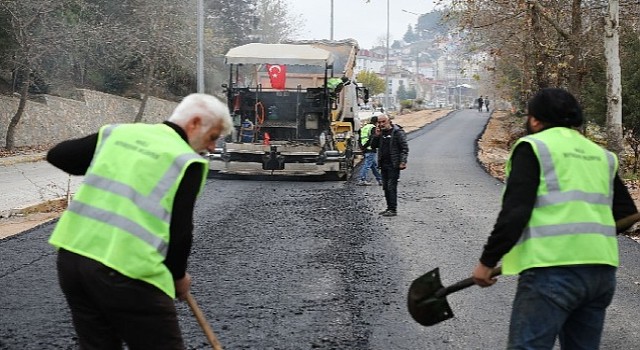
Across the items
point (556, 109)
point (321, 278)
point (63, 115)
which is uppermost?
point (556, 109)

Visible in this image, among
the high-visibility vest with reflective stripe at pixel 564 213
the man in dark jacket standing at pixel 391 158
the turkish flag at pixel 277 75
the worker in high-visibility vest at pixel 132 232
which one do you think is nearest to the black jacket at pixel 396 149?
the man in dark jacket standing at pixel 391 158

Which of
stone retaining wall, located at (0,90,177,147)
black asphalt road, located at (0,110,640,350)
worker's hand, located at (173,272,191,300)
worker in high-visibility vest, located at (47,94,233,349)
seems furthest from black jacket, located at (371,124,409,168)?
stone retaining wall, located at (0,90,177,147)

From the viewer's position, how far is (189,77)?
1822 inches

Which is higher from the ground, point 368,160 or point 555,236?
point 555,236

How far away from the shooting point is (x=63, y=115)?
35.9 meters

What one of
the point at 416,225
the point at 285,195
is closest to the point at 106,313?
the point at 416,225

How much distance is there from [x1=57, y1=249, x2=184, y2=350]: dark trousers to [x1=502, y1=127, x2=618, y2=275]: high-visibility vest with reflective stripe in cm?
150

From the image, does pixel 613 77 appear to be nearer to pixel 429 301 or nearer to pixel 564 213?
pixel 429 301

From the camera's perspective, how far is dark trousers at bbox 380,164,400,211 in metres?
13.2

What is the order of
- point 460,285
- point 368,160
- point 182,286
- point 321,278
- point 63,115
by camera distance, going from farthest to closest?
point 63,115 < point 368,160 < point 321,278 < point 460,285 < point 182,286

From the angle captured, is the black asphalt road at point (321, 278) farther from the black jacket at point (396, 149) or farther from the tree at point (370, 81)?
the tree at point (370, 81)

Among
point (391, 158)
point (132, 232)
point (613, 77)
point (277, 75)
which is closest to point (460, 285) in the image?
point (132, 232)

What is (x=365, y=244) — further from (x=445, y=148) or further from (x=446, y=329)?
(x=445, y=148)

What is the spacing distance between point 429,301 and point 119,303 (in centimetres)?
165
